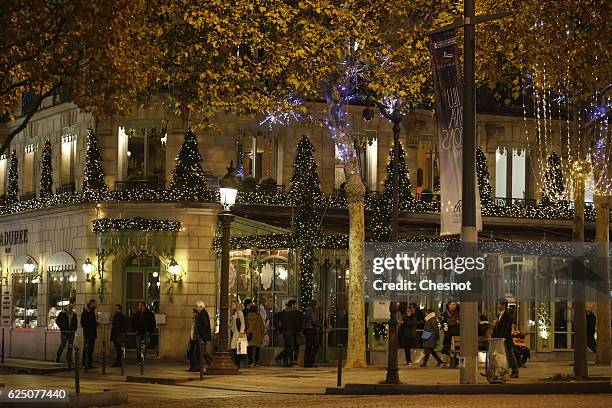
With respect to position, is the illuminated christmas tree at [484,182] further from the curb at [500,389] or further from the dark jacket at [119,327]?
the curb at [500,389]

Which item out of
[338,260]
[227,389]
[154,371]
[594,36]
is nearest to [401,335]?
[338,260]

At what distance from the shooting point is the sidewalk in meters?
27.8

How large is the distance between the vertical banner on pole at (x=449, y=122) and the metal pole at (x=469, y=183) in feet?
0.34

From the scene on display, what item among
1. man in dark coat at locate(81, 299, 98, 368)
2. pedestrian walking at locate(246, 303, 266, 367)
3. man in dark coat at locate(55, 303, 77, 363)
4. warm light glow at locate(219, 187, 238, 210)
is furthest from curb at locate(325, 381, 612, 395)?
man in dark coat at locate(55, 303, 77, 363)

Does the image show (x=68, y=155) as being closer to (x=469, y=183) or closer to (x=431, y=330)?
(x=431, y=330)

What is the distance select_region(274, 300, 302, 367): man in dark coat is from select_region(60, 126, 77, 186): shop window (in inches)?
476

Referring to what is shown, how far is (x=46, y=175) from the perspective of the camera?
150 feet

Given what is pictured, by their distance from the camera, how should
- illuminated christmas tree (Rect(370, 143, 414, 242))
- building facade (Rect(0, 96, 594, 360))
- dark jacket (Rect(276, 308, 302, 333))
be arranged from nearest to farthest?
dark jacket (Rect(276, 308, 302, 333))
illuminated christmas tree (Rect(370, 143, 414, 242))
building facade (Rect(0, 96, 594, 360))

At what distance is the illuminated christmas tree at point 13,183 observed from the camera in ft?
158

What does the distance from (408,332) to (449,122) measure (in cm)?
1127

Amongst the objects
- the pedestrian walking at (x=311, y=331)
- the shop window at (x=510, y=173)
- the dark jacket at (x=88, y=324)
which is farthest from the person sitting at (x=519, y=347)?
the shop window at (x=510, y=173)

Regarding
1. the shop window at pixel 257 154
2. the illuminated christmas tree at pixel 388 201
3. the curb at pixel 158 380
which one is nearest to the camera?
the curb at pixel 158 380

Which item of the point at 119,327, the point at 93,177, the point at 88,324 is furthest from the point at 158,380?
the point at 93,177

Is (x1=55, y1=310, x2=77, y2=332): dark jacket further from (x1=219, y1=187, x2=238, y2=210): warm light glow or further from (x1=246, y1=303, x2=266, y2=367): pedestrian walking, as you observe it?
(x1=219, y1=187, x2=238, y2=210): warm light glow
